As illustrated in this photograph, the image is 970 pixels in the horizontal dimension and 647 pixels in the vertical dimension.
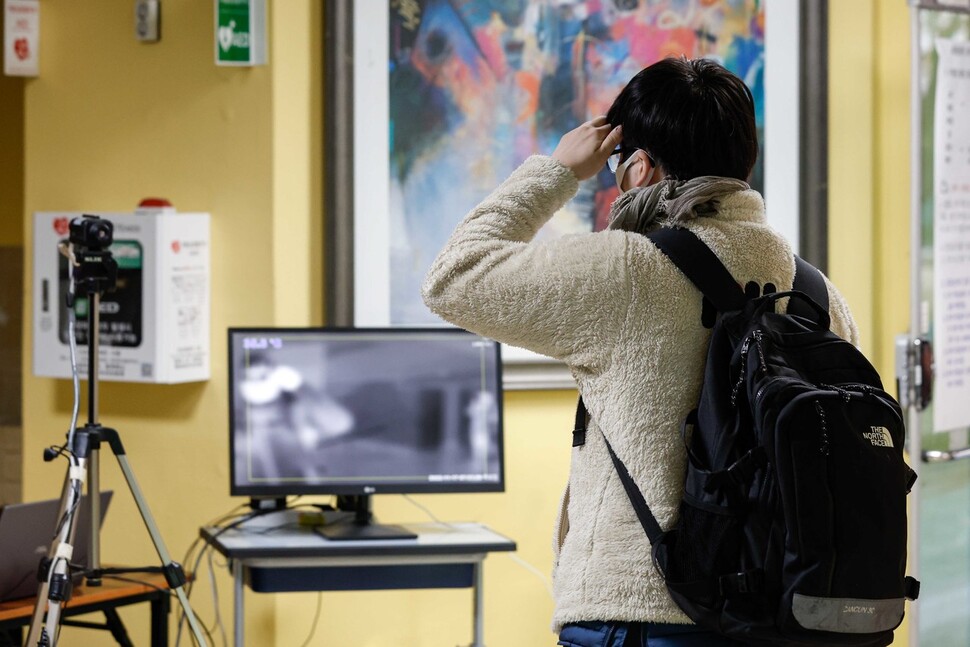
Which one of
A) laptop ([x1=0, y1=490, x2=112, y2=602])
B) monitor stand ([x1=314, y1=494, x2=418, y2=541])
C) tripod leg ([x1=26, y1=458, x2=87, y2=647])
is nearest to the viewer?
tripod leg ([x1=26, y1=458, x2=87, y2=647])

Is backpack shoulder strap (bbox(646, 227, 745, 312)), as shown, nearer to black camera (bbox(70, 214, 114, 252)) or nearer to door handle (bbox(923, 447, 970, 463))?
black camera (bbox(70, 214, 114, 252))

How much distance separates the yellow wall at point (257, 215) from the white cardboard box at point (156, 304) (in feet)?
0.18

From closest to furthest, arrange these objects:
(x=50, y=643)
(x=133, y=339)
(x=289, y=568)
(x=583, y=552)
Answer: (x=583, y=552), (x=50, y=643), (x=289, y=568), (x=133, y=339)

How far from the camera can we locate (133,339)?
330 cm

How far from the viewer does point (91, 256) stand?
8.86 ft

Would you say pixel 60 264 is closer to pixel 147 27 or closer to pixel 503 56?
pixel 147 27

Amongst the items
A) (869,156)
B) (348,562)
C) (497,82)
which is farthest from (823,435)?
(869,156)

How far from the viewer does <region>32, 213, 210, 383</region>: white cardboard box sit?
10.6 feet

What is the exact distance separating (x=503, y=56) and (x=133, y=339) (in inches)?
50.1

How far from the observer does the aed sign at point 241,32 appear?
10.6 feet

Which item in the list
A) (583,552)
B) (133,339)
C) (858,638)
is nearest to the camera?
(858,638)

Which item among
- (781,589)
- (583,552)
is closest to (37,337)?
(583,552)

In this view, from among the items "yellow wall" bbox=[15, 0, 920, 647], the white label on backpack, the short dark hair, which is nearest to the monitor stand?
"yellow wall" bbox=[15, 0, 920, 647]

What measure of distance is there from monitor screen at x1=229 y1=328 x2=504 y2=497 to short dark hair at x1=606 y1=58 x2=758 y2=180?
144 centimetres
